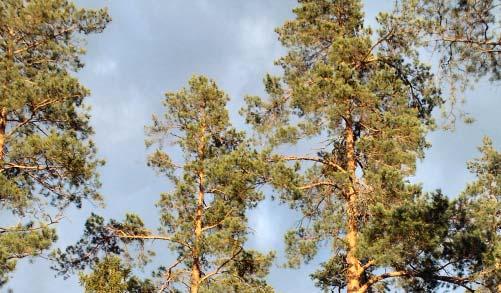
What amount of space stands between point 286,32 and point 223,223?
6424 mm

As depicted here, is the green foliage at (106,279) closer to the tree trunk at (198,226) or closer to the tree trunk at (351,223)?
the tree trunk at (198,226)

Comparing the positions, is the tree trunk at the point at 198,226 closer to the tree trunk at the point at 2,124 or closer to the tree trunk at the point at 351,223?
the tree trunk at the point at 351,223

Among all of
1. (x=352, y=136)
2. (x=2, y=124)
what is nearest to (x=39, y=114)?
(x=2, y=124)

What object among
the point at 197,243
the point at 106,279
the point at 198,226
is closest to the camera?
the point at 106,279

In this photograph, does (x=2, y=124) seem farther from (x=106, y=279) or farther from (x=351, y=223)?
(x=351, y=223)

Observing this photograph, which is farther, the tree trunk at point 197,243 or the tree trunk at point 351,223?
the tree trunk at point 197,243

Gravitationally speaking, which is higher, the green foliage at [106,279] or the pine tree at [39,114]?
the pine tree at [39,114]

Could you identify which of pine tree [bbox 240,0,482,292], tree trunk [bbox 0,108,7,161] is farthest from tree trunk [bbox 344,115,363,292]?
tree trunk [bbox 0,108,7,161]

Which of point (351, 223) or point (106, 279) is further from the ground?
point (351, 223)

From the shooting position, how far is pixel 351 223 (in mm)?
13484

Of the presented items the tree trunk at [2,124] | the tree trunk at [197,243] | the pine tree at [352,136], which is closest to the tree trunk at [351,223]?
the pine tree at [352,136]

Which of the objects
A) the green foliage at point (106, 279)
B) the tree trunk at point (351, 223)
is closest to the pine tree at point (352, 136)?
the tree trunk at point (351, 223)

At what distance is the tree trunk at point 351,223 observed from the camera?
12688mm

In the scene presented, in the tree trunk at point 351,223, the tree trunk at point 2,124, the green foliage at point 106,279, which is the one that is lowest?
the green foliage at point 106,279
